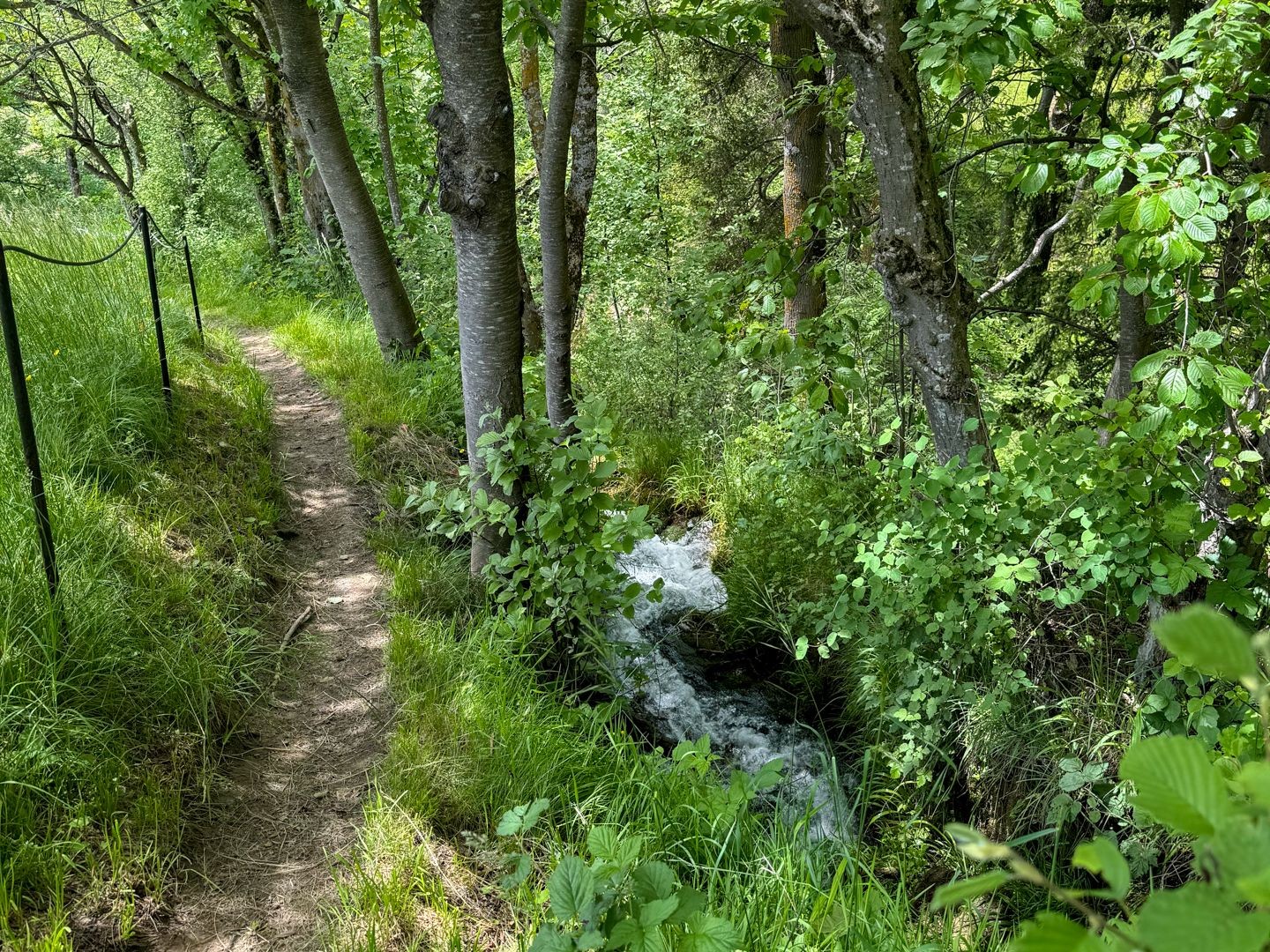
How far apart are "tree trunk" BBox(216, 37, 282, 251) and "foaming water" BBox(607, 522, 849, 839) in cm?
1080

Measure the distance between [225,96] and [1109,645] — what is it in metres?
17.0

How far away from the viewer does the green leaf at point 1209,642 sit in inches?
23.0

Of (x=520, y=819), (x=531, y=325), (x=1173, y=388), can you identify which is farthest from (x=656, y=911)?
(x=531, y=325)

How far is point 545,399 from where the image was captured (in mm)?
5203

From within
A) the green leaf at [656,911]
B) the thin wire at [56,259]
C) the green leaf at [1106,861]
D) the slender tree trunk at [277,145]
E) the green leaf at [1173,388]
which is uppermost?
the slender tree trunk at [277,145]

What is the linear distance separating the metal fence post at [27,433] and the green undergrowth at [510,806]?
152 cm

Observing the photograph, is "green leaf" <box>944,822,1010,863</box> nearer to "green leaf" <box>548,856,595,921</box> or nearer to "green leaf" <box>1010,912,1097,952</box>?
"green leaf" <box>1010,912,1097,952</box>

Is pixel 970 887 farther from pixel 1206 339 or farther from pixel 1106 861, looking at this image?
pixel 1206 339

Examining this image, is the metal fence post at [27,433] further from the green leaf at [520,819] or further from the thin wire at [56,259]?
the green leaf at [520,819]

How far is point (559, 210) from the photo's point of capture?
4.57 metres

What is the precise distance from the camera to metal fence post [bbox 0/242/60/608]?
3.21m

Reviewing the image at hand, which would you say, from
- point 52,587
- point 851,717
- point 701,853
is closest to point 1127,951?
point 701,853

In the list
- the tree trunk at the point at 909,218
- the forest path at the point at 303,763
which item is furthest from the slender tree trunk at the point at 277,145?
the tree trunk at the point at 909,218

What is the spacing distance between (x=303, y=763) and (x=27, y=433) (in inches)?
69.7
